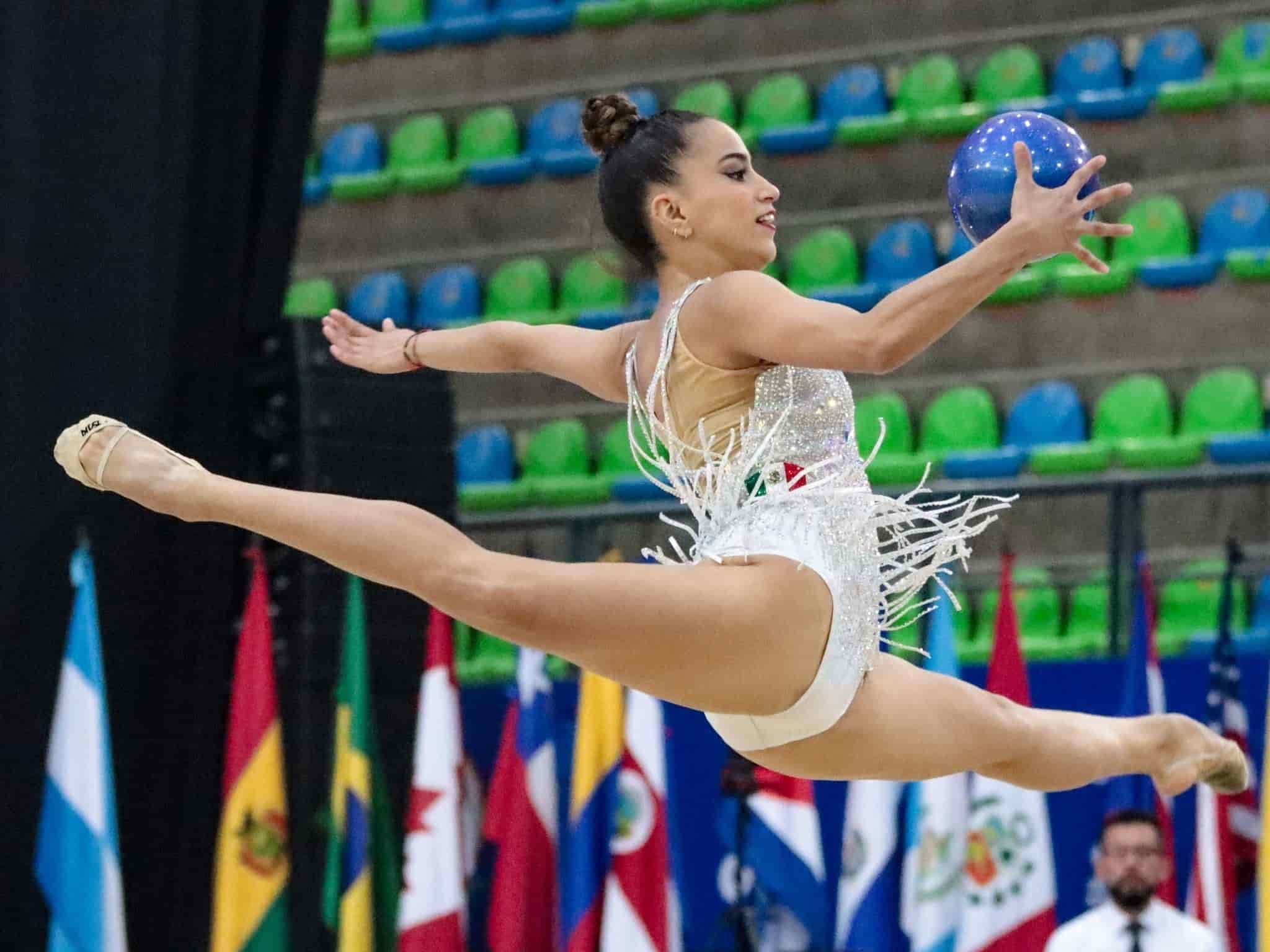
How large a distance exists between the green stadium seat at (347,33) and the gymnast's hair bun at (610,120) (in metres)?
6.60

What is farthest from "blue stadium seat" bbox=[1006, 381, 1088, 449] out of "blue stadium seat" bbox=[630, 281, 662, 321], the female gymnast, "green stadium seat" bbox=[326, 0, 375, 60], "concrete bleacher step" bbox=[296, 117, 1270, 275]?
"green stadium seat" bbox=[326, 0, 375, 60]

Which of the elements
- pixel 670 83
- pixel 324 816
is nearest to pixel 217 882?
pixel 324 816

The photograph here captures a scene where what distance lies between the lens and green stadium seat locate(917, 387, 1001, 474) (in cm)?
743

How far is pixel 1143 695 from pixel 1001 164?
2.85 m

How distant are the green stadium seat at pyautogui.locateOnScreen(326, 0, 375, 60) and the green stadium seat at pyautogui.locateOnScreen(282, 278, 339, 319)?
1.31 metres

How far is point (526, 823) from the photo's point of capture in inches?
236

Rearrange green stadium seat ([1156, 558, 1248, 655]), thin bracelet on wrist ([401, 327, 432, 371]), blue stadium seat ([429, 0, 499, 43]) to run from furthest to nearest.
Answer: blue stadium seat ([429, 0, 499, 43]) → green stadium seat ([1156, 558, 1248, 655]) → thin bracelet on wrist ([401, 327, 432, 371])

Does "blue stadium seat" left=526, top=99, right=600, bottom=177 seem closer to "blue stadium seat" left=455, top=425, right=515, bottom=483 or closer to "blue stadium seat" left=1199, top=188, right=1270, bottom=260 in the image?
"blue stadium seat" left=455, top=425, right=515, bottom=483

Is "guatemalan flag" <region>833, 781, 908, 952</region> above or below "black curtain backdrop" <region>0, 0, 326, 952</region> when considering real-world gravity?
below

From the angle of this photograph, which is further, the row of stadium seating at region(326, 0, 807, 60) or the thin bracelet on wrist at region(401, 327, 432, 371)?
the row of stadium seating at region(326, 0, 807, 60)

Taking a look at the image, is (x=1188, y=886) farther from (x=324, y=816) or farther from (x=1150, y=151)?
(x=1150, y=151)

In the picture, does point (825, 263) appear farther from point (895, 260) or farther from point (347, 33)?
point (347, 33)

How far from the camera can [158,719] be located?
6145 millimetres

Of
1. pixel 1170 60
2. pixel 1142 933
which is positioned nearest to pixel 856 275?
pixel 1170 60
